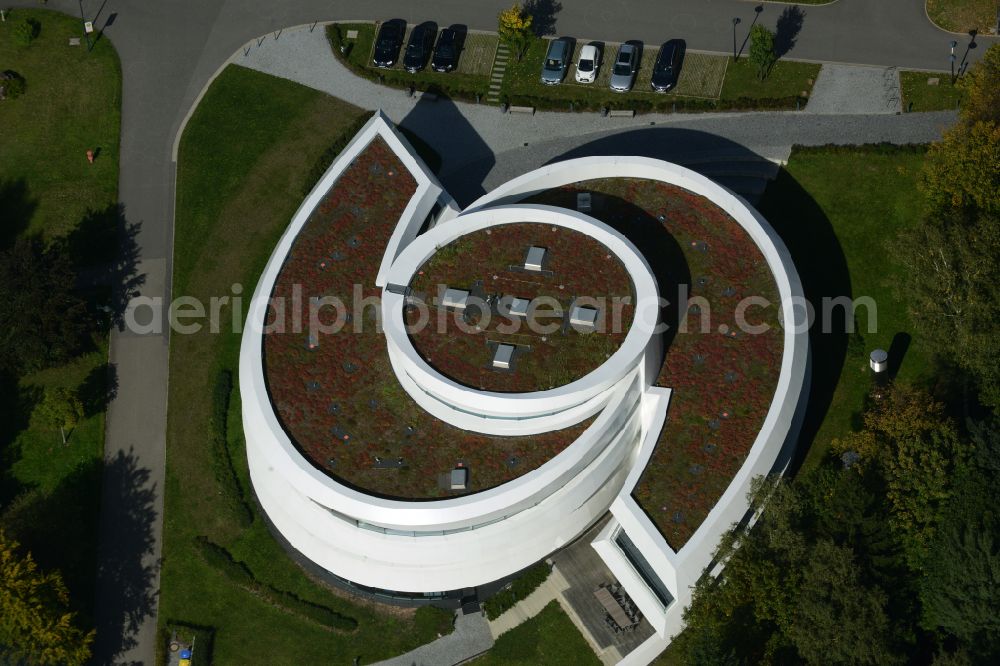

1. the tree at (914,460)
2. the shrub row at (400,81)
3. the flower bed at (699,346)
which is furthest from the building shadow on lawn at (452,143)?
the tree at (914,460)

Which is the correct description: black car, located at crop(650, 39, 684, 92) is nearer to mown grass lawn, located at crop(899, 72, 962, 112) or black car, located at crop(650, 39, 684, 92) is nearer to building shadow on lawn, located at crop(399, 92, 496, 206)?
building shadow on lawn, located at crop(399, 92, 496, 206)

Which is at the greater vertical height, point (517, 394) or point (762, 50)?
point (762, 50)

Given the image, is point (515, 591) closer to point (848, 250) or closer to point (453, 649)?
point (453, 649)

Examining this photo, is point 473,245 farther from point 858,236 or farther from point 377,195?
point 858,236

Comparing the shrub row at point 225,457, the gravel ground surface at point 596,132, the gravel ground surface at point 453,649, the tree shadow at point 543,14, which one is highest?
the tree shadow at point 543,14

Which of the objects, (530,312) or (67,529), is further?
(67,529)

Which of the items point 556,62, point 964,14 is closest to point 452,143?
point 556,62

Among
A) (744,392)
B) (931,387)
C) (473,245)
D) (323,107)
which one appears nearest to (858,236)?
(931,387)

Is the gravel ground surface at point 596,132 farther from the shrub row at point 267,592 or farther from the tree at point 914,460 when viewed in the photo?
the shrub row at point 267,592
